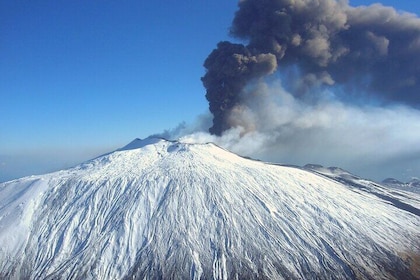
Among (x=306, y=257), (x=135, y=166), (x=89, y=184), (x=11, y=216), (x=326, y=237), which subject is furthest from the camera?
(x=135, y=166)

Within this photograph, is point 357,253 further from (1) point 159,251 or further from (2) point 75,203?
(2) point 75,203

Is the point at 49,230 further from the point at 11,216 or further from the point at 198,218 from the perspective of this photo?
the point at 198,218

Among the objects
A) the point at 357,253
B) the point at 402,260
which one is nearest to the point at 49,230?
the point at 357,253

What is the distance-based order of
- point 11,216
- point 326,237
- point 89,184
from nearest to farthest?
1. point 326,237
2. point 11,216
3. point 89,184

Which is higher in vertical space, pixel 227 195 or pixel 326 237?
pixel 227 195

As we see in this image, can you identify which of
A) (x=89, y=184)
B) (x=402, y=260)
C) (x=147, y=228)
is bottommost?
(x=402, y=260)

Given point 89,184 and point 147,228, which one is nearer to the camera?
point 147,228
